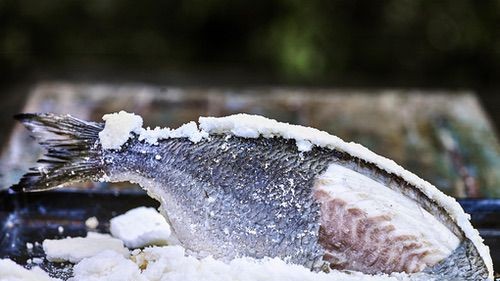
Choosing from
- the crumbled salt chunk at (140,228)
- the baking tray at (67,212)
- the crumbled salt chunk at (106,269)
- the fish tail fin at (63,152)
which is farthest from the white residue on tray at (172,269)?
the baking tray at (67,212)

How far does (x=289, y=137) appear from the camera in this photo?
2.70 m

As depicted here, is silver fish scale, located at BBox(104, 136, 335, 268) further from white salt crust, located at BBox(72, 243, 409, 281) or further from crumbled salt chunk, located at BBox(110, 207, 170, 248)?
crumbled salt chunk, located at BBox(110, 207, 170, 248)

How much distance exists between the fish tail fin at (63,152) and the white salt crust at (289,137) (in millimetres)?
49

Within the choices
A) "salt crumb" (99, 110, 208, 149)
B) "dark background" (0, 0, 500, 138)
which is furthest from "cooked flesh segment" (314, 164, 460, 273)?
"dark background" (0, 0, 500, 138)

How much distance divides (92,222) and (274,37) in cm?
520

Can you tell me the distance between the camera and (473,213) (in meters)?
3.39

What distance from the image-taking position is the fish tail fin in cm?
270

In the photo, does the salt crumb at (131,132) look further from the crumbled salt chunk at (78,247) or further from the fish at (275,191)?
the crumbled salt chunk at (78,247)

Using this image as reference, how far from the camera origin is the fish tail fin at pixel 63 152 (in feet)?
8.85

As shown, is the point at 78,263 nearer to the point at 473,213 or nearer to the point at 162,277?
the point at 162,277

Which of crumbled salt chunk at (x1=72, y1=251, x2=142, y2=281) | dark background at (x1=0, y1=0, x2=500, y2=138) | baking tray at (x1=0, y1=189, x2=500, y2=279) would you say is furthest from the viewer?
dark background at (x1=0, y1=0, x2=500, y2=138)

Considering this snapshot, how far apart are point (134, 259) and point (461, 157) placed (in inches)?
86.1

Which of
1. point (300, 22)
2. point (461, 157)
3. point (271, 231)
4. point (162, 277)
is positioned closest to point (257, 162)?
point (271, 231)

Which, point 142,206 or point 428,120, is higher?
point 428,120
